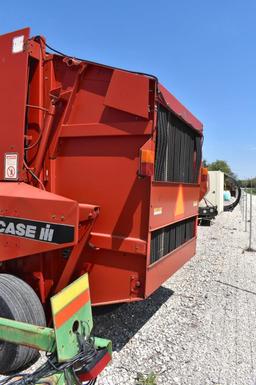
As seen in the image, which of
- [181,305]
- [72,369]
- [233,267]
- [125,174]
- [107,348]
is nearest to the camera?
[72,369]

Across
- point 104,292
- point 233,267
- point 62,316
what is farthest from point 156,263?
point 233,267

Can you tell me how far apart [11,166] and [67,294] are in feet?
4.75

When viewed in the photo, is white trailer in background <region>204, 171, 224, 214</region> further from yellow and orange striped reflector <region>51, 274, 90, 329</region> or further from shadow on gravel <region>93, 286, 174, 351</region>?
yellow and orange striped reflector <region>51, 274, 90, 329</region>

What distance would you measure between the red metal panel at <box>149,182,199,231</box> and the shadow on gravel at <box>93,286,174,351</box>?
1.24m

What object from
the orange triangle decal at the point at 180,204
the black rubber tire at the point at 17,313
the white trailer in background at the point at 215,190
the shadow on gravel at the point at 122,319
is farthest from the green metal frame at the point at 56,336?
the white trailer in background at the point at 215,190

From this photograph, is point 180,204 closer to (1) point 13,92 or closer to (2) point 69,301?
(2) point 69,301

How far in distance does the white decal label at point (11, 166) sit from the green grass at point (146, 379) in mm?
2060

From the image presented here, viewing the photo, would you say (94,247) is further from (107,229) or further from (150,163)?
(150,163)

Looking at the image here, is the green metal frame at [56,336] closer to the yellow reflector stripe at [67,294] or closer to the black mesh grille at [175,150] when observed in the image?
the yellow reflector stripe at [67,294]

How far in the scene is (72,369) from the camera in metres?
2.38

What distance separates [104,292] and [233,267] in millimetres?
4632

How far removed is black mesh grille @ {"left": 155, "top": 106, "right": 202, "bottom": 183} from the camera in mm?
3475

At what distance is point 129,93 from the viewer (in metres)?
3.09

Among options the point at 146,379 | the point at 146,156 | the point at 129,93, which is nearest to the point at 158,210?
the point at 146,156
